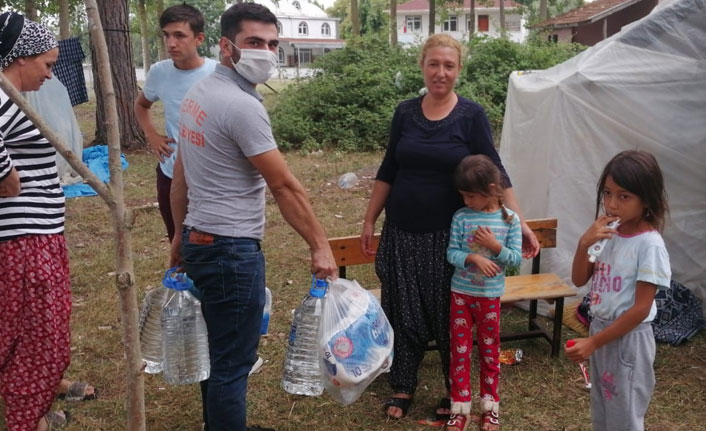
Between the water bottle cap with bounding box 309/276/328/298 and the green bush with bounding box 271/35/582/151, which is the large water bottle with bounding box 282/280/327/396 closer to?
the water bottle cap with bounding box 309/276/328/298

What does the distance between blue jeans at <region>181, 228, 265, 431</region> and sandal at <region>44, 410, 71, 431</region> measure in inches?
44.5

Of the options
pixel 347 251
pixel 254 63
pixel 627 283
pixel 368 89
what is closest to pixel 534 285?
pixel 347 251

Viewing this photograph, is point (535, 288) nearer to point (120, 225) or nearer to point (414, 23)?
point (120, 225)

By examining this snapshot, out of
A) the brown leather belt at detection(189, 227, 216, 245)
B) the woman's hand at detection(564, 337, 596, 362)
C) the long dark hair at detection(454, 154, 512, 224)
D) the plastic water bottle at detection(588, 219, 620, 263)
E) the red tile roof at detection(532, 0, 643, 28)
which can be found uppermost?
the red tile roof at detection(532, 0, 643, 28)

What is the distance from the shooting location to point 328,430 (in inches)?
136

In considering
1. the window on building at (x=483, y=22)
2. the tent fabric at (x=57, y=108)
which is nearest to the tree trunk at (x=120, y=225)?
the tent fabric at (x=57, y=108)

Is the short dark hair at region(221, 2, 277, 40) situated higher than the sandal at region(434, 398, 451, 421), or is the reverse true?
the short dark hair at region(221, 2, 277, 40)

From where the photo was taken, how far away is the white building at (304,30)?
69.0m

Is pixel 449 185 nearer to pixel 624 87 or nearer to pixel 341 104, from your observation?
pixel 624 87

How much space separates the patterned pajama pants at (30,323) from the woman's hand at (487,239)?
1934 millimetres

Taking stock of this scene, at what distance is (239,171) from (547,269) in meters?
3.12

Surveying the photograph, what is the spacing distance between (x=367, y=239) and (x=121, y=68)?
8093 millimetres

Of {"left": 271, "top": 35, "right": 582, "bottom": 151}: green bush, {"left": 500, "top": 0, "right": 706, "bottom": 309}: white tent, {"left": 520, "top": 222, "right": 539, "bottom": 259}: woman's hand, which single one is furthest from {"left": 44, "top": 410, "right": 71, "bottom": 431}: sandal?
{"left": 271, "top": 35, "right": 582, "bottom": 151}: green bush

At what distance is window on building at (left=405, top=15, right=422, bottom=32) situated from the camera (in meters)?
64.5
